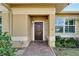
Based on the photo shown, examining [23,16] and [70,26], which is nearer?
[23,16]

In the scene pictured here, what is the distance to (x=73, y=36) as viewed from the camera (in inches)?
792

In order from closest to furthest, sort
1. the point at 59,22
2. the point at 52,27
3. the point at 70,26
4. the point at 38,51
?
the point at 38,51
the point at 52,27
the point at 70,26
the point at 59,22

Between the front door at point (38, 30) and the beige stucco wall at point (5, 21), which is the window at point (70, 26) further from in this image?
the beige stucco wall at point (5, 21)

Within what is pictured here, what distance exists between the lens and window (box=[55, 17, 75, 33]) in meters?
20.5

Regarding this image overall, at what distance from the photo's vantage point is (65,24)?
2053cm

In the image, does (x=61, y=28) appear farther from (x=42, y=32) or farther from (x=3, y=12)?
(x=3, y=12)

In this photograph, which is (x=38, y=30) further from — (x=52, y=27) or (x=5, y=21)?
(x=5, y=21)

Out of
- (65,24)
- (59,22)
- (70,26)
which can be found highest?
(59,22)

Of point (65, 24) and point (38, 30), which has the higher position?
point (65, 24)

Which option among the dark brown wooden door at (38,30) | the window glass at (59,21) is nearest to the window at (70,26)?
the window glass at (59,21)

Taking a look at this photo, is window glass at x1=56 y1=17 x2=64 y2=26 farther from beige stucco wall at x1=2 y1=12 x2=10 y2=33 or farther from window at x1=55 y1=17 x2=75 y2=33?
beige stucco wall at x1=2 y1=12 x2=10 y2=33

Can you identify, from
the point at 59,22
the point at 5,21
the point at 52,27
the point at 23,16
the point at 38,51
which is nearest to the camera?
the point at 38,51

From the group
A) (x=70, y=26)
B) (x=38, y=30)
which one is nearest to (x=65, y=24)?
(x=70, y=26)

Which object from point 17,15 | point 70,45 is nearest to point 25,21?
point 17,15
